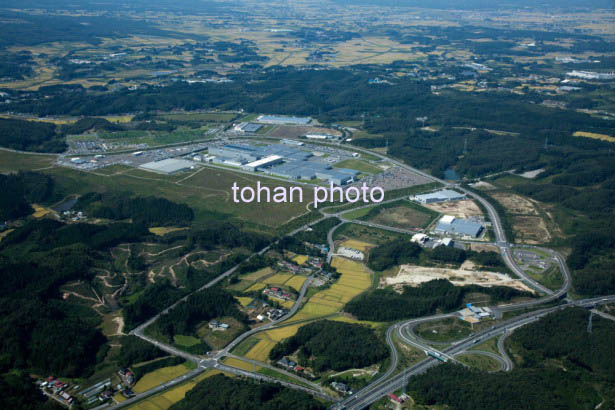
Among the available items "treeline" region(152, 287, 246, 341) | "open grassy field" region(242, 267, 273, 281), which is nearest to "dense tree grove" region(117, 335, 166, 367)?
"treeline" region(152, 287, 246, 341)

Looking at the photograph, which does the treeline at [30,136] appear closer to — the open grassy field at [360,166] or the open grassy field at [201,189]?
the open grassy field at [201,189]

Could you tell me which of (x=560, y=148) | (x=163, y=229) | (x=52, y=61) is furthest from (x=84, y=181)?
(x=52, y=61)

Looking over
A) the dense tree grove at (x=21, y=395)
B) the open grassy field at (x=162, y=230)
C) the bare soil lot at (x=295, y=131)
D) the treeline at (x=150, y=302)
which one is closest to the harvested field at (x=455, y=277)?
the treeline at (x=150, y=302)

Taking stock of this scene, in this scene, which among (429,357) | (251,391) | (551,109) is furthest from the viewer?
(551,109)

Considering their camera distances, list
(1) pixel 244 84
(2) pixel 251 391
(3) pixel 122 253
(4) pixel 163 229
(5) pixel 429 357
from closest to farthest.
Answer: (2) pixel 251 391
(5) pixel 429 357
(3) pixel 122 253
(4) pixel 163 229
(1) pixel 244 84

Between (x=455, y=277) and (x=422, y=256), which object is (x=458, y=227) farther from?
(x=455, y=277)

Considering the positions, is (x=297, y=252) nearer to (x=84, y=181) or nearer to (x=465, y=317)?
(x=465, y=317)

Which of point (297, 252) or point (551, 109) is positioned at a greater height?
point (551, 109)

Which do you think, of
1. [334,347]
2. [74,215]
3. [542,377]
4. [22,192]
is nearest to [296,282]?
[334,347]
